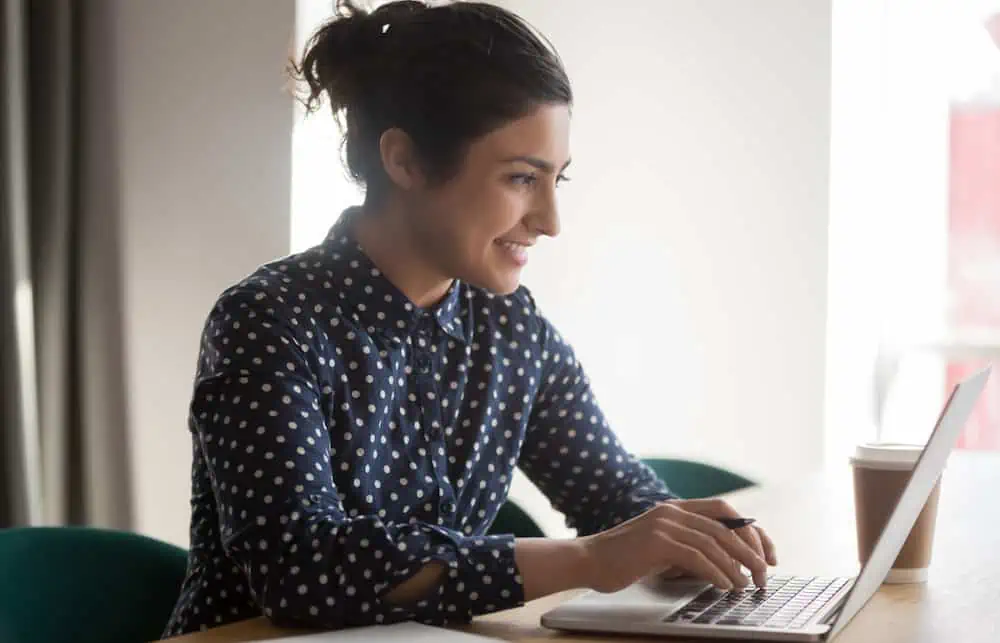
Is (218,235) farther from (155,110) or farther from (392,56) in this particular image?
(392,56)

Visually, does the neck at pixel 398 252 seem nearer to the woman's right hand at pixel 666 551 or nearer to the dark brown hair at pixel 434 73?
the dark brown hair at pixel 434 73

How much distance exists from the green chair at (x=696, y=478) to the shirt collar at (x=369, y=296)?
77cm

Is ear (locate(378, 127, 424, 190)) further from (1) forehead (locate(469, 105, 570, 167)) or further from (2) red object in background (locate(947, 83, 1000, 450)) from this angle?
(2) red object in background (locate(947, 83, 1000, 450))

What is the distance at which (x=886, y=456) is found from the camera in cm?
133

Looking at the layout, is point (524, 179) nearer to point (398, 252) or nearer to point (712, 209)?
point (398, 252)

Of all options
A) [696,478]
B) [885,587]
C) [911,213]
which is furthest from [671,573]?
[911,213]

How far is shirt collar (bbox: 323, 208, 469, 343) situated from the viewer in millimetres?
1490

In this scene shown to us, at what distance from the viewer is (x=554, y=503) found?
68.8 inches

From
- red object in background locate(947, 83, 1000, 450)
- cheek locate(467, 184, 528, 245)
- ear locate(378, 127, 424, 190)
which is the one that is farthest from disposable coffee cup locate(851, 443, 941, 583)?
red object in background locate(947, 83, 1000, 450)

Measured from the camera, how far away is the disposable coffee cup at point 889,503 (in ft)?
4.37

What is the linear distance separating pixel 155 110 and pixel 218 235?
1.03 ft

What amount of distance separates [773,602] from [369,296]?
57 cm

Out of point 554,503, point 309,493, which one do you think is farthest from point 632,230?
point 309,493

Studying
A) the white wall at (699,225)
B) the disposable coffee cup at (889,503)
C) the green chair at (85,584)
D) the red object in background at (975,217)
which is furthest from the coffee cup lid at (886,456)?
the red object in background at (975,217)
